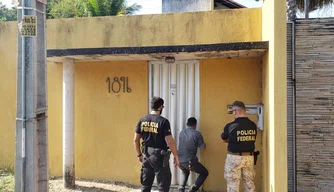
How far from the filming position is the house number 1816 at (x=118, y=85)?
20.8ft

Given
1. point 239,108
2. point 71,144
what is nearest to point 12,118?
point 71,144

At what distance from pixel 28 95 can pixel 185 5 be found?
9030mm

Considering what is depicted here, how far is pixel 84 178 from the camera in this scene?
6.53 metres

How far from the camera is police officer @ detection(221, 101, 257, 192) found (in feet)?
15.3

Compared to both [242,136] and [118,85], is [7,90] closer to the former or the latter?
[118,85]

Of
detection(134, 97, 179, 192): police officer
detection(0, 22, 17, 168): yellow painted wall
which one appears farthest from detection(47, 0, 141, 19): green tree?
detection(134, 97, 179, 192): police officer

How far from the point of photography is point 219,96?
5902 millimetres

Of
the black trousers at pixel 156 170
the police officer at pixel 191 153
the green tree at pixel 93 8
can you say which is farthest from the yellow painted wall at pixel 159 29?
the green tree at pixel 93 8

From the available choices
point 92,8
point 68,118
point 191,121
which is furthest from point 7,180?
point 92,8

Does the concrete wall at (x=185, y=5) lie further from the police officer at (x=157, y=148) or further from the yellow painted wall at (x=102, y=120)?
the police officer at (x=157, y=148)

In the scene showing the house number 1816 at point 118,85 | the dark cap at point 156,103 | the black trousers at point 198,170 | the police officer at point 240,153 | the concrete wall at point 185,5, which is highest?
the concrete wall at point 185,5

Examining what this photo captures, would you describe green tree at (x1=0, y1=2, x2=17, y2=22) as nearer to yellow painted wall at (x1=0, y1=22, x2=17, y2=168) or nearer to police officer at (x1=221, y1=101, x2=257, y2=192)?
yellow painted wall at (x1=0, y1=22, x2=17, y2=168)

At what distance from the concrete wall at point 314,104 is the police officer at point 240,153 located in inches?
29.8

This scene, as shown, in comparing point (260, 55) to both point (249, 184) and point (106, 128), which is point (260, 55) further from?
point (106, 128)
